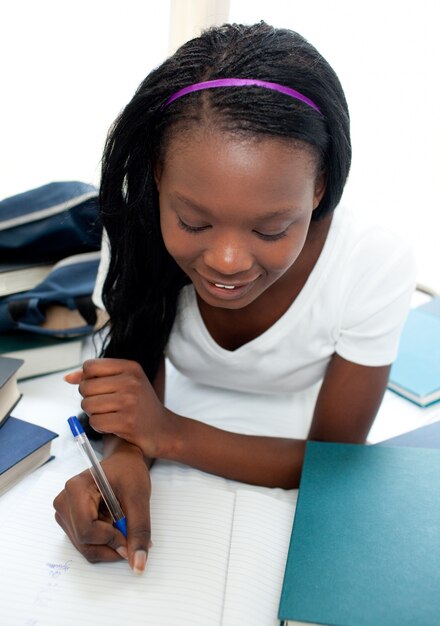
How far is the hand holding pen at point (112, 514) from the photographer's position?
643mm

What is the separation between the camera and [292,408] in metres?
1.01

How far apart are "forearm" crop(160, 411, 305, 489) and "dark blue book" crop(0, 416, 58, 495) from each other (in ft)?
0.46

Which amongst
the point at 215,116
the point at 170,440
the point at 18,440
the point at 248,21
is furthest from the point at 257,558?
the point at 248,21

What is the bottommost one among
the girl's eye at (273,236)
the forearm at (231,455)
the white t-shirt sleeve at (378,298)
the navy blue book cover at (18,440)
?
the forearm at (231,455)

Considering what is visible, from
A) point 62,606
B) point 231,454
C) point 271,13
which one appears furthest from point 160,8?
point 62,606

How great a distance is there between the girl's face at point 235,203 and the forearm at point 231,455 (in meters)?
0.20

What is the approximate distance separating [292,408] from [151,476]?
0.28 meters

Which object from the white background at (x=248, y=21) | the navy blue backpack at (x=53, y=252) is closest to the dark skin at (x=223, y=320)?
the navy blue backpack at (x=53, y=252)

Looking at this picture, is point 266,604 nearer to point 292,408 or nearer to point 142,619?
point 142,619

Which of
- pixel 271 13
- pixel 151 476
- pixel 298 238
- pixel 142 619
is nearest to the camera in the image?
pixel 142 619

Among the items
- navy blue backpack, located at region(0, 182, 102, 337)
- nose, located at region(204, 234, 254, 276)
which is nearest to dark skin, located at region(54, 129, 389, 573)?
nose, located at region(204, 234, 254, 276)

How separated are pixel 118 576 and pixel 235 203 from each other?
1.17 ft

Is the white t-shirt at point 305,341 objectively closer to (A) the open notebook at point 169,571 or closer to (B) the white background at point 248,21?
(A) the open notebook at point 169,571

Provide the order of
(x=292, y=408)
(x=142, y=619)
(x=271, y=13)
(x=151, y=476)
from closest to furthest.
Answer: (x=142, y=619)
(x=151, y=476)
(x=292, y=408)
(x=271, y=13)
